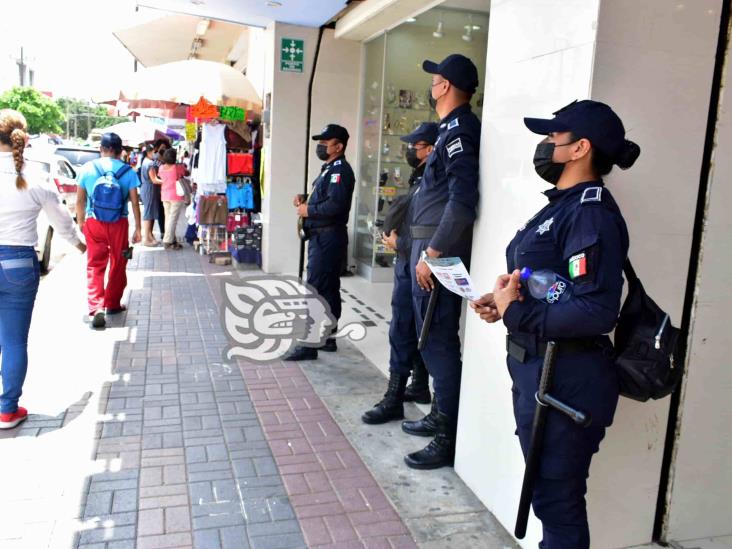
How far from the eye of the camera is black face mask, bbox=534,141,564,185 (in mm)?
2204

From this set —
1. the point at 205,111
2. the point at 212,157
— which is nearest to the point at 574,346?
the point at 205,111

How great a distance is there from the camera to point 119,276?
661 cm

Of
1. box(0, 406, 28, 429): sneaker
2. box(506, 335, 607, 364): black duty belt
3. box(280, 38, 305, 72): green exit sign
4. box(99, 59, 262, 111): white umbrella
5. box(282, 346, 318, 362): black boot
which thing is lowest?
box(0, 406, 28, 429): sneaker

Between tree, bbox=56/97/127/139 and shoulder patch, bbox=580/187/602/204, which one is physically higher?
tree, bbox=56/97/127/139

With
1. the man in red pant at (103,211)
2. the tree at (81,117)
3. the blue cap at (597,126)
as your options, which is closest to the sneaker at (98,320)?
the man in red pant at (103,211)

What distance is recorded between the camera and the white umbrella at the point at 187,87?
26.3 ft

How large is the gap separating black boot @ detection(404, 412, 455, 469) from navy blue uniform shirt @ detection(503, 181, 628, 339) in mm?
1638

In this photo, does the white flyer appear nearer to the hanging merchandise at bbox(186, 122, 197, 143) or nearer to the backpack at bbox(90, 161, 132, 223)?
the backpack at bbox(90, 161, 132, 223)

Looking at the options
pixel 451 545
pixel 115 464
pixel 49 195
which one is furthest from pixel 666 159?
pixel 49 195

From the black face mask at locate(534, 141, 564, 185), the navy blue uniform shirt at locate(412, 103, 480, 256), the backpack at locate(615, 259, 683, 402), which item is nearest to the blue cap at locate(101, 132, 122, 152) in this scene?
the navy blue uniform shirt at locate(412, 103, 480, 256)

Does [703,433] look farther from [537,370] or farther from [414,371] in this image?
[414,371]

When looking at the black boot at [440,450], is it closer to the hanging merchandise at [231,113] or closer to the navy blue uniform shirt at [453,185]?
the navy blue uniform shirt at [453,185]

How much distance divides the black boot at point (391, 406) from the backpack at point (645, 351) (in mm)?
2244

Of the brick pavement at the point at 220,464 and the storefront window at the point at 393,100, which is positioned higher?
the storefront window at the point at 393,100
